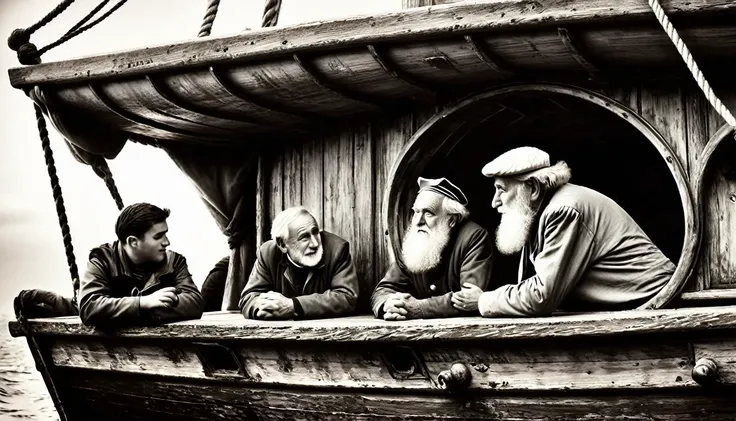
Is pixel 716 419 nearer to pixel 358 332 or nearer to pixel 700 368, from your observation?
pixel 700 368

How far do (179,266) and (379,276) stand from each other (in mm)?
880

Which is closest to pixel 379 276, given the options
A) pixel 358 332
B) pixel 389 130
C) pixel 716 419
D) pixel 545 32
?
pixel 389 130

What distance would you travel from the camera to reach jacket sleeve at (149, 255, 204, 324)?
5.30 meters

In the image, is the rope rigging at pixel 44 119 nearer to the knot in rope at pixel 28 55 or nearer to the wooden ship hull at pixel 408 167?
the knot in rope at pixel 28 55

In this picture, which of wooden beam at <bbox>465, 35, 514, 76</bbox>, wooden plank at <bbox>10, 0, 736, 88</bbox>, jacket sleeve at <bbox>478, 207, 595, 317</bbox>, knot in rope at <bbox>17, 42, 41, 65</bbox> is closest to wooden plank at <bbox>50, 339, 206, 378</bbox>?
wooden plank at <bbox>10, 0, 736, 88</bbox>

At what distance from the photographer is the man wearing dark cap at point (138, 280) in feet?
17.4

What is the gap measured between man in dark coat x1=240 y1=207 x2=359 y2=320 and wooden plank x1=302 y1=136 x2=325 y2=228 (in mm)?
429

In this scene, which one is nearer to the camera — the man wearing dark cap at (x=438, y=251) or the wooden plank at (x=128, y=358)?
the man wearing dark cap at (x=438, y=251)

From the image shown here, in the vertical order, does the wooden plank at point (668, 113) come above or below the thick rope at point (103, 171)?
below

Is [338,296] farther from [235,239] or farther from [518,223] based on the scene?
[235,239]

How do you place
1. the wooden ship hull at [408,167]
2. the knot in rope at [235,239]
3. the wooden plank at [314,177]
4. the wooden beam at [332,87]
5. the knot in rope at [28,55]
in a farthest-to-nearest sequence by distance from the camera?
1. the knot in rope at [235,239]
2. the knot in rope at [28,55]
3. the wooden plank at [314,177]
4. the wooden beam at [332,87]
5. the wooden ship hull at [408,167]

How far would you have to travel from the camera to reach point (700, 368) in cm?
392

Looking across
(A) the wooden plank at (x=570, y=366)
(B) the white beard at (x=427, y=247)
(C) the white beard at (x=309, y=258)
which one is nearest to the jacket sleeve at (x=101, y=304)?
(C) the white beard at (x=309, y=258)

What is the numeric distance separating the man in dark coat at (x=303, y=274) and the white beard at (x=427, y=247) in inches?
12.7
